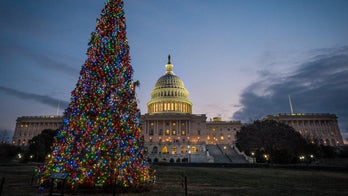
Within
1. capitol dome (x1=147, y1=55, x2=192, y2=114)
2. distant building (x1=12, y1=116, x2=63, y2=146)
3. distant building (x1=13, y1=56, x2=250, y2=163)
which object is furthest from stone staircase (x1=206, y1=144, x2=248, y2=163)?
distant building (x1=12, y1=116, x2=63, y2=146)

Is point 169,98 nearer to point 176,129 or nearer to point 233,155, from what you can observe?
point 176,129

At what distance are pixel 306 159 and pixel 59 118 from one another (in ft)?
373

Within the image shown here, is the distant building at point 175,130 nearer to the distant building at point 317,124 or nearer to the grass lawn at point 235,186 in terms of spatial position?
the distant building at point 317,124

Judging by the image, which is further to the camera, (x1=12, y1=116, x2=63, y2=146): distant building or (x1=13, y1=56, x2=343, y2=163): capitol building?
(x1=12, y1=116, x2=63, y2=146): distant building

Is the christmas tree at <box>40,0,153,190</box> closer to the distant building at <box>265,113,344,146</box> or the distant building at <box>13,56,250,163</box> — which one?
the distant building at <box>13,56,250,163</box>

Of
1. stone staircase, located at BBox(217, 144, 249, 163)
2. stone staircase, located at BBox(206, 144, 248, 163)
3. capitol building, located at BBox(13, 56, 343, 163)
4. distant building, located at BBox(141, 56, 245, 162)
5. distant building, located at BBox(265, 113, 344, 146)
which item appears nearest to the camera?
stone staircase, located at BBox(217, 144, 249, 163)

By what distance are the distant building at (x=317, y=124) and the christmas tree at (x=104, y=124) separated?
11035 cm

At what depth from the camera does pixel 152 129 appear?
317 ft

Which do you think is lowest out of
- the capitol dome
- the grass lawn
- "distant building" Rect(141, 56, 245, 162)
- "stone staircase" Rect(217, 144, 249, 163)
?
the grass lawn

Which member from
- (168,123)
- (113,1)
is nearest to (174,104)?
(168,123)

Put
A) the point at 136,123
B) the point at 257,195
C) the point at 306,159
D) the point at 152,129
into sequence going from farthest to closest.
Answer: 1. the point at 152,129
2. the point at 306,159
3. the point at 136,123
4. the point at 257,195

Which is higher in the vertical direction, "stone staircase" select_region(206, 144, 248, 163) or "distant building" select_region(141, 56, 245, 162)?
"distant building" select_region(141, 56, 245, 162)

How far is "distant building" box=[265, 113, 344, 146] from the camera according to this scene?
109062mm

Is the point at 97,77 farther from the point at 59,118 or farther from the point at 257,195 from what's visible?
the point at 59,118
